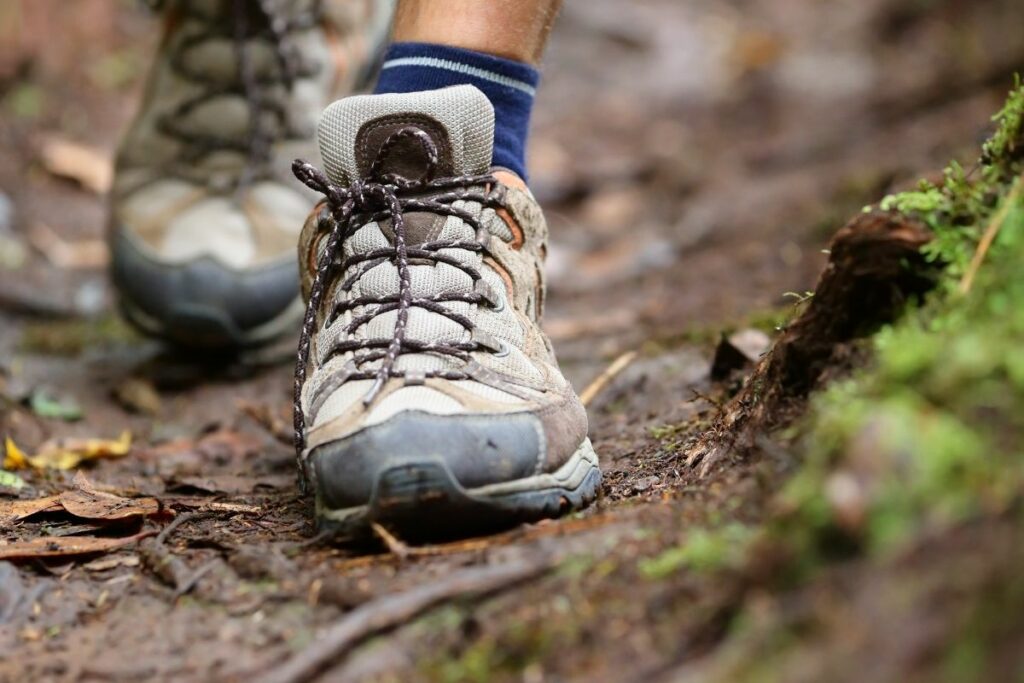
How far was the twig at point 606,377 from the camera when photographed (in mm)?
2426

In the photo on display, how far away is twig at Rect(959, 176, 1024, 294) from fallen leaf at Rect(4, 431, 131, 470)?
5.76ft

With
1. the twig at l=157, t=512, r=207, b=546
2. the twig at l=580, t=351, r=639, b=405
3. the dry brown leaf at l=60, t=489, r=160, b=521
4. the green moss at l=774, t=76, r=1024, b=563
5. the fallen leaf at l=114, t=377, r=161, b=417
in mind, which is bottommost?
the fallen leaf at l=114, t=377, r=161, b=417

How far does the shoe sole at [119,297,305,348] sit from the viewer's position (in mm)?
2979

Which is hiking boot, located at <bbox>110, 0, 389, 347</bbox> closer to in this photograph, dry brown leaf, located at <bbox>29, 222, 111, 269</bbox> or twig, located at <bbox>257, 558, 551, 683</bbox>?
dry brown leaf, located at <bbox>29, 222, 111, 269</bbox>

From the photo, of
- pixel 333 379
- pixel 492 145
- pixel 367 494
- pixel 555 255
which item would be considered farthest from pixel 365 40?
pixel 367 494

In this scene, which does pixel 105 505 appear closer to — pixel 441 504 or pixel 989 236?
pixel 441 504

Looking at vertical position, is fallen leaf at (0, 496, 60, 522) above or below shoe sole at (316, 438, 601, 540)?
below

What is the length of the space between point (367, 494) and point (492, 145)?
0.70 m

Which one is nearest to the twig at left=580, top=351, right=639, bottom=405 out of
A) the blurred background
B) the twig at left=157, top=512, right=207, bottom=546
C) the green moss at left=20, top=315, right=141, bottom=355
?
the blurred background

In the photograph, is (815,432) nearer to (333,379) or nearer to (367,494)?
(367,494)

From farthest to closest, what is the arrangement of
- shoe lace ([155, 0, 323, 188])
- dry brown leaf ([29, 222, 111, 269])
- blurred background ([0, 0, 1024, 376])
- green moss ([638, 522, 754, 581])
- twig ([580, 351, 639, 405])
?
1. dry brown leaf ([29, 222, 111, 269])
2. blurred background ([0, 0, 1024, 376])
3. shoe lace ([155, 0, 323, 188])
4. twig ([580, 351, 639, 405])
5. green moss ([638, 522, 754, 581])

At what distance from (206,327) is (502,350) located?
1.56 m

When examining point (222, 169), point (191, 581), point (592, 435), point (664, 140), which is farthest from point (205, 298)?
point (664, 140)

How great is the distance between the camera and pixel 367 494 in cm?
144
